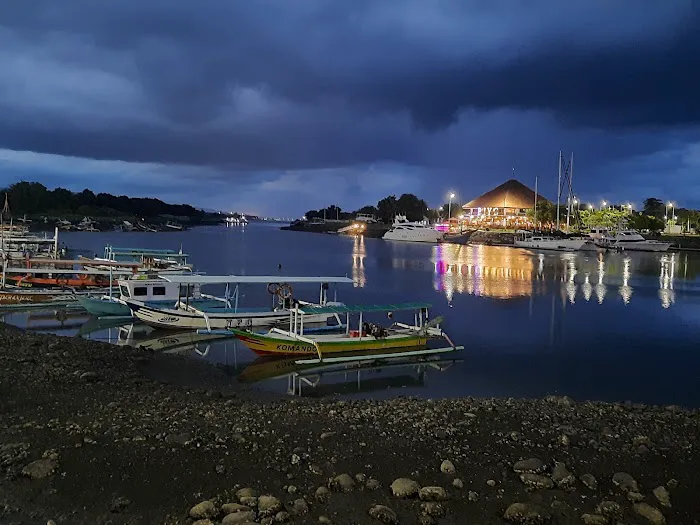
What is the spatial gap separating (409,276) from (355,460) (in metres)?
57.0

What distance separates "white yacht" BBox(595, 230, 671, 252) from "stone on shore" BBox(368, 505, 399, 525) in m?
130

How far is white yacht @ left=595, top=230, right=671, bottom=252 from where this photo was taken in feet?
401

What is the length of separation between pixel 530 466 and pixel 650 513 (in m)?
1.95

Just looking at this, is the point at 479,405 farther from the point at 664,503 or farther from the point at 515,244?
the point at 515,244

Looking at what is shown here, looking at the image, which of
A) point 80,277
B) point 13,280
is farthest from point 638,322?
point 13,280

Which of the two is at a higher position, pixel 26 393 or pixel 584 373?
pixel 26 393

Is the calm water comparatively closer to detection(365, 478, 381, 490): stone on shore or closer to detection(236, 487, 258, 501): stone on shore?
detection(365, 478, 381, 490): stone on shore

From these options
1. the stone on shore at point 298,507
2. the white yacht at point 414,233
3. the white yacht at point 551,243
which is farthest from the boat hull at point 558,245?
the stone on shore at point 298,507

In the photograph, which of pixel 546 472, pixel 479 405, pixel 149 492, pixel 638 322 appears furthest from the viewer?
pixel 638 322

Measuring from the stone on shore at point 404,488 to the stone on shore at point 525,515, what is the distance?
1405mm

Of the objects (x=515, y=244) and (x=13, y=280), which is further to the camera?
(x=515, y=244)

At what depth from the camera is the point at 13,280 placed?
41.3m

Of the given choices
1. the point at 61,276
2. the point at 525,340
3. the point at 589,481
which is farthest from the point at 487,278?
the point at 589,481

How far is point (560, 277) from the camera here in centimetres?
6744
